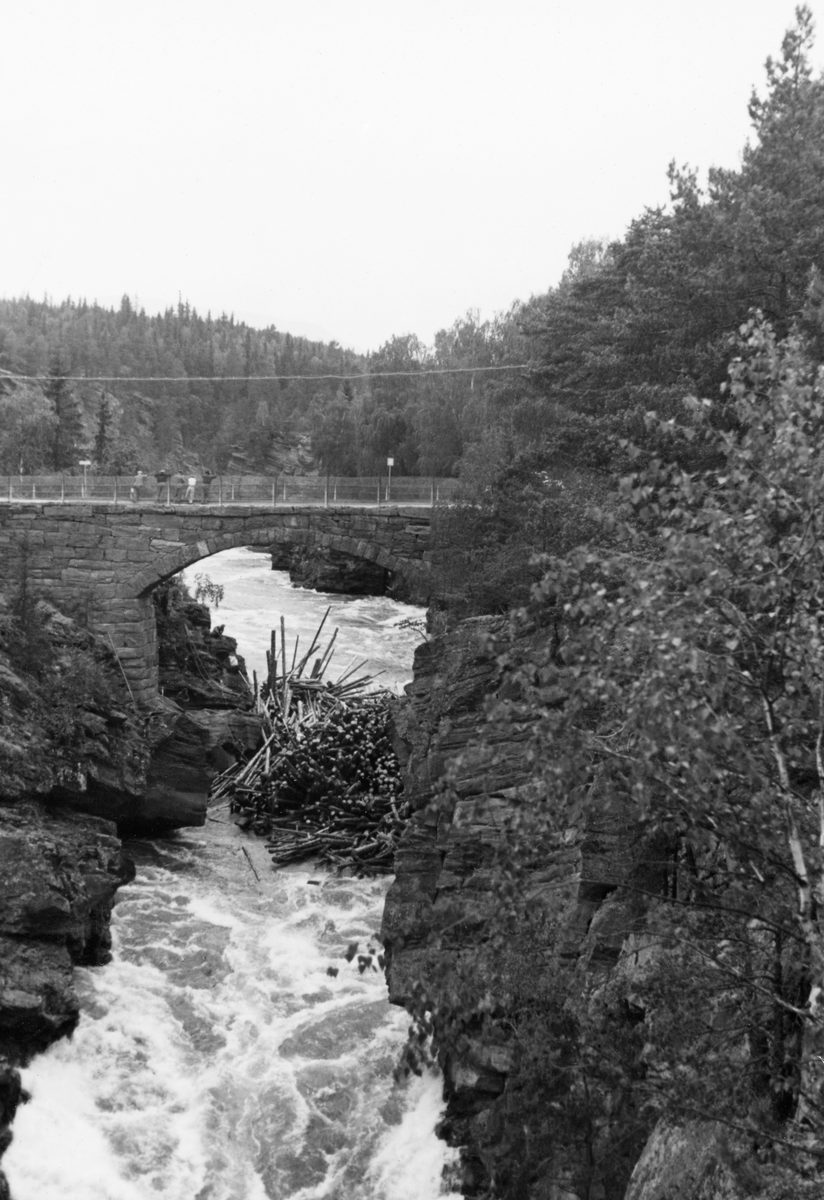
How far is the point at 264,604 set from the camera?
49.1m

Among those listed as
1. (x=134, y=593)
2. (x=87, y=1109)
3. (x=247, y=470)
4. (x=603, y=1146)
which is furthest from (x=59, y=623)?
(x=247, y=470)

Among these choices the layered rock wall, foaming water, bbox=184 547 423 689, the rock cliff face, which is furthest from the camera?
foaming water, bbox=184 547 423 689

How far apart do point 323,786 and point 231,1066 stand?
9917 millimetres

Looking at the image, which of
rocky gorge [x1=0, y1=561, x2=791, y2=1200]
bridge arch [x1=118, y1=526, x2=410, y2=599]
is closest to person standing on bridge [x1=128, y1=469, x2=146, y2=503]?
bridge arch [x1=118, y1=526, x2=410, y2=599]

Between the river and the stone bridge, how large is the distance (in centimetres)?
960

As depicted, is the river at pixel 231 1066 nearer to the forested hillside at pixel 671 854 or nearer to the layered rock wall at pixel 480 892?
the layered rock wall at pixel 480 892

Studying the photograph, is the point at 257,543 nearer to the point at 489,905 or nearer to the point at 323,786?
the point at 323,786

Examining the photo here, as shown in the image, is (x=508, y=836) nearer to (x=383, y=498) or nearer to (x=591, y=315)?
(x=383, y=498)

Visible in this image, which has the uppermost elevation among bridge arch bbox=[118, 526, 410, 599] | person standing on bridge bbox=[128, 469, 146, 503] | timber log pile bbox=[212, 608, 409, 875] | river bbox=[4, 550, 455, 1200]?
person standing on bridge bbox=[128, 469, 146, 503]

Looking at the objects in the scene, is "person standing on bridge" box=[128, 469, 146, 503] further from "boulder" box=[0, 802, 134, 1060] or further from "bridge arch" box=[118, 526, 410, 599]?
"boulder" box=[0, 802, 134, 1060]

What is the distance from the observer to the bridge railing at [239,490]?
94.8 ft

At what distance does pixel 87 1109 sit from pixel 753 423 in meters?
11.4

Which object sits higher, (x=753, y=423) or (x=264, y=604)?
(x=753, y=423)

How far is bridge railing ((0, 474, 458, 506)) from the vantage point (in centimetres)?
2889
